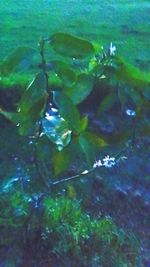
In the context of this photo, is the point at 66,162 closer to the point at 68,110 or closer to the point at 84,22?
the point at 68,110

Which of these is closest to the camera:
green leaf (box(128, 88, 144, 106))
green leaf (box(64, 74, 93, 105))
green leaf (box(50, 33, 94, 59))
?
green leaf (box(50, 33, 94, 59))

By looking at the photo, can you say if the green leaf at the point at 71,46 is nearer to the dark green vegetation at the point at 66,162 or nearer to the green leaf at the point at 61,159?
the dark green vegetation at the point at 66,162

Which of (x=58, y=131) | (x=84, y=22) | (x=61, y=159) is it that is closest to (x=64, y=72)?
(x=58, y=131)

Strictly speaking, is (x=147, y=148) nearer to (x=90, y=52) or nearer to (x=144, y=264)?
(x=144, y=264)

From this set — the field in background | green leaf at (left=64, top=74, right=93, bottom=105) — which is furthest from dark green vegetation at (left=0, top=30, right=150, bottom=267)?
the field in background

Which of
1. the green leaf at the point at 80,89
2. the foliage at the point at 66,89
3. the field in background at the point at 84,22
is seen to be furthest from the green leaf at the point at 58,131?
the field in background at the point at 84,22

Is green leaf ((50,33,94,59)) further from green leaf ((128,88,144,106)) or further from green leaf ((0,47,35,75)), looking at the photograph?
green leaf ((128,88,144,106))
